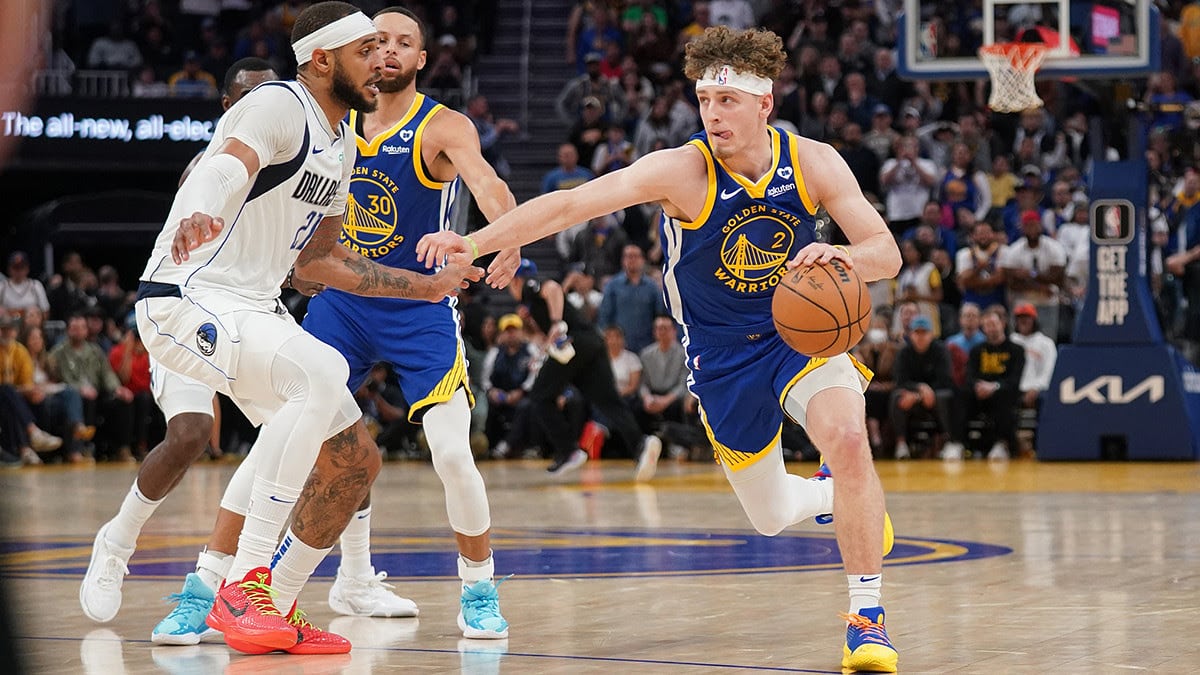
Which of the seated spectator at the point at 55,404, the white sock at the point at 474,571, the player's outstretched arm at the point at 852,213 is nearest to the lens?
the player's outstretched arm at the point at 852,213

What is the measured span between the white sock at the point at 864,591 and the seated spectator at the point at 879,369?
12.0m

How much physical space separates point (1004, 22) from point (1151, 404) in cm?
393

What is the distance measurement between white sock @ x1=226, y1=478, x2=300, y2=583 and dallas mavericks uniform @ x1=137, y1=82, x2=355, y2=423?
0.34 m

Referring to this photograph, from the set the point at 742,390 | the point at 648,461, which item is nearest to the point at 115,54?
the point at 648,461

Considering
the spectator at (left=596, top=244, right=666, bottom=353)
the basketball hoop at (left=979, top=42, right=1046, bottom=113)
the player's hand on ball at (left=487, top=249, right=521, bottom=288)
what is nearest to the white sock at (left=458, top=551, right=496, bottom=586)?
the player's hand on ball at (left=487, top=249, right=521, bottom=288)

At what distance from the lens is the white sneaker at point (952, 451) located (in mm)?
17391

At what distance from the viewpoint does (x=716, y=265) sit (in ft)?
21.4

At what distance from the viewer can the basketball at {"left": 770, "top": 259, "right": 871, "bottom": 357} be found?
19.1ft

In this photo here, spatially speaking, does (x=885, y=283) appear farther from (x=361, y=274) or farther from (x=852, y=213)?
(x=361, y=274)

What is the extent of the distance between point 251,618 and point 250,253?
1337mm

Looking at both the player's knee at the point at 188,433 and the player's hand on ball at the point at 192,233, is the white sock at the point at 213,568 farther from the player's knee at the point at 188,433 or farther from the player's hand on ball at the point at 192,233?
the player's hand on ball at the point at 192,233

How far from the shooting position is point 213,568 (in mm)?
6625

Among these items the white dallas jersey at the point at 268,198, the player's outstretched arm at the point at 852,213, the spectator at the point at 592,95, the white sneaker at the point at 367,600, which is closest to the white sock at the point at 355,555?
the white sneaker at the point at 367,600

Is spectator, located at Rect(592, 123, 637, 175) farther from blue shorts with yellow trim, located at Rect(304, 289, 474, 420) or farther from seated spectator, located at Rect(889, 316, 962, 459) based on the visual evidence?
blue shorts with yellow trim, located at Rect(304, 289, 474, 420)
